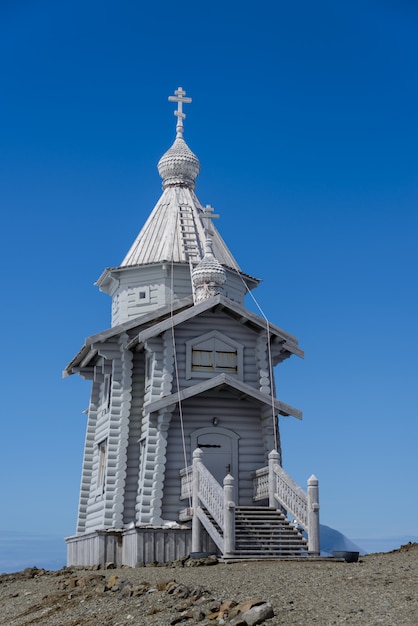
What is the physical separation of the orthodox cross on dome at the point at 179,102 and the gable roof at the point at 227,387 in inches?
540

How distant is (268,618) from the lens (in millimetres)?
14734

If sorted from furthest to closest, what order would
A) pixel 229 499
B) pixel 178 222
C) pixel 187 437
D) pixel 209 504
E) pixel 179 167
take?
pixel 179 167 → pixel 178 222 → pixel 187 437 → pixel 209 504 → pixel 229 499

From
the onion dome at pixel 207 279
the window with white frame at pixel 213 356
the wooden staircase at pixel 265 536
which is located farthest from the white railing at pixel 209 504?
the onion dome at pixel 207 279

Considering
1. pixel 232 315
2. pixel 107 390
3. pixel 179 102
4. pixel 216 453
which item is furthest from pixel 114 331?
pixel 179 102

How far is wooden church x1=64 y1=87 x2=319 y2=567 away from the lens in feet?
82.8

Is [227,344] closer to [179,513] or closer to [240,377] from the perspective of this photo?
[240,377]

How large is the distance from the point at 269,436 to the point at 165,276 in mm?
8000

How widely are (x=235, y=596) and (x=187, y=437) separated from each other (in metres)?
11.5

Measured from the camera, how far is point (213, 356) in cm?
2883

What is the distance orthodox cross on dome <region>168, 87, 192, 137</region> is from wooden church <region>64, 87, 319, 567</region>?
6.73m

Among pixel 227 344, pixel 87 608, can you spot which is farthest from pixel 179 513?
pixel 87 608

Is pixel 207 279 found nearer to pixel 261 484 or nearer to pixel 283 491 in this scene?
pixel 261 484

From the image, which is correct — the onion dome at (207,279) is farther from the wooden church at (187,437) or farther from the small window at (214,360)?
the small window at (214,360)

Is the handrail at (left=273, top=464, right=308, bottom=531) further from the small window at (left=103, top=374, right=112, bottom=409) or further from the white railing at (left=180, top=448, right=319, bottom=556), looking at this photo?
the small window at (left=103, top=374, right=112, bottom=409)
